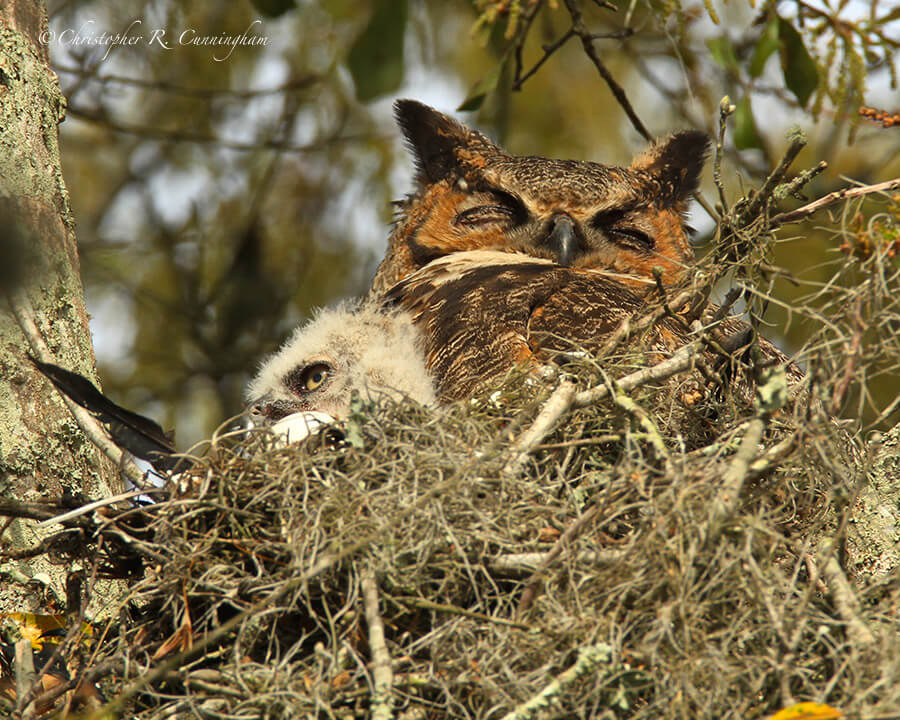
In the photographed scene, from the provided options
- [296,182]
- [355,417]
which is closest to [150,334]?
[296,182]

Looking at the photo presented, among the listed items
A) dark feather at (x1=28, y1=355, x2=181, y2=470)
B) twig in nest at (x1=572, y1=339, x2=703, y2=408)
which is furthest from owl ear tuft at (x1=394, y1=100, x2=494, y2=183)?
dark feather at (x1=28, y1=355, x2=181, y2=470)

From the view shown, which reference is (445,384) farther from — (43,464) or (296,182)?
(296,182)

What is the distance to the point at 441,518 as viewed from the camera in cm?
165

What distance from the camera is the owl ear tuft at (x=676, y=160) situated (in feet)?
11.4

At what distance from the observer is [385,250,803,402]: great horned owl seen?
2193 mm

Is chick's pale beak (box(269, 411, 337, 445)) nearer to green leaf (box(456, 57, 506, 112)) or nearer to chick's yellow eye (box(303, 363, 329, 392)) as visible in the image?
chick's yellow eye (box(303, 363, 329, 392))

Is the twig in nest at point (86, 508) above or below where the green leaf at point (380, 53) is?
below

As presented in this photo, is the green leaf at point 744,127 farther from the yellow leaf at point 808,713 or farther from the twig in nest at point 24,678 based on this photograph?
the twig in nest at point 24,678

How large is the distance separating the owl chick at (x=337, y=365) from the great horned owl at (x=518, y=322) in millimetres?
58

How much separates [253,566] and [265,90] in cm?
344

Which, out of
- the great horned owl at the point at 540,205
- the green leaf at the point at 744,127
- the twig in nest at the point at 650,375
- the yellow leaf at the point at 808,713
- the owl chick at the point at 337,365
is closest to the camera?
the yellow leaf at the point at 808,713

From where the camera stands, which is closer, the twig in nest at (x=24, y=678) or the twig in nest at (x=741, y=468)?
the twig in nest at (x=741, y=468)

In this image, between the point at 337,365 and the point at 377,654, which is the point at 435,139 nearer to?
the point at 337,365

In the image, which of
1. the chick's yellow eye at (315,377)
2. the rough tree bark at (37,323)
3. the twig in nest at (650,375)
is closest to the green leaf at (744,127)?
the twig in nest at (650,375)
